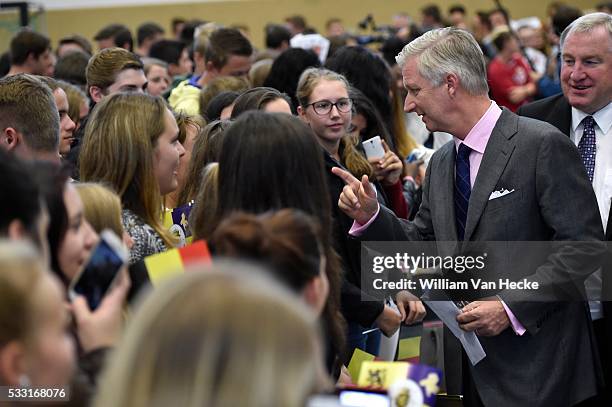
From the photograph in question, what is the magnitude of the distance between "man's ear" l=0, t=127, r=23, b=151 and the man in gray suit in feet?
4.11

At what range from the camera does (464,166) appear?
4.09 metres

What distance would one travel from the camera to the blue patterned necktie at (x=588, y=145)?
4.58 metres

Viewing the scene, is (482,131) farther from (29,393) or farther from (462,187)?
(29,393)

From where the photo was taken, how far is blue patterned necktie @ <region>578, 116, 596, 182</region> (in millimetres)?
4578

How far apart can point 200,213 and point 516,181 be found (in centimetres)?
125

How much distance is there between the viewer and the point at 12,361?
184 centimetres

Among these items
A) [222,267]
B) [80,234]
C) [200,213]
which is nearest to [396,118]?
[200,213]

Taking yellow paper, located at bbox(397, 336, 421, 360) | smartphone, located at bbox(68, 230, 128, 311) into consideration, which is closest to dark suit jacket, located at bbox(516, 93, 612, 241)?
yellow paper, located at bbox(397, 336, 421, 360)

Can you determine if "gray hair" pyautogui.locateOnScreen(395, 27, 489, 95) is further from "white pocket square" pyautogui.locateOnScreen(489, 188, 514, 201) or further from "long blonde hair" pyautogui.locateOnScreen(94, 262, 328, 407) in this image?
"long blonde hair" pyautogui.locateOnScreen(94, 262, 328, 407)

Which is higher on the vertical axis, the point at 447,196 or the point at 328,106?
the point at 328,106

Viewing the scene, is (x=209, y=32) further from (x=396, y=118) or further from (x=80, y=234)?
(x=80, y=234)

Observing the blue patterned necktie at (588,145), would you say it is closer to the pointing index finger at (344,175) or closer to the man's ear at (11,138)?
the pointing index finger at (344,175)

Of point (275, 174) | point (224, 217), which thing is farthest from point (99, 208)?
point (275, 174)

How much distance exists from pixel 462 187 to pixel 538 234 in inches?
14.4
